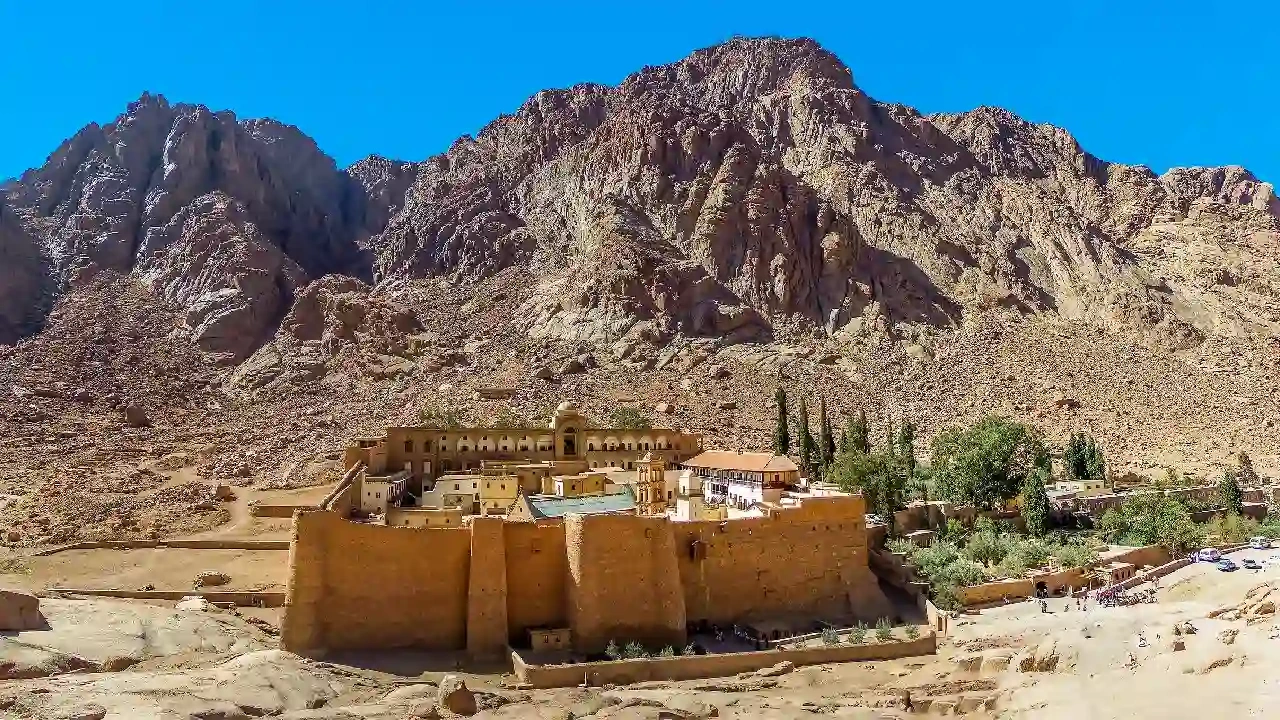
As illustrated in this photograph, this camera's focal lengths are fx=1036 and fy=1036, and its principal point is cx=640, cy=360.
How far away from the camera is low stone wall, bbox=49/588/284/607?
89.8ft

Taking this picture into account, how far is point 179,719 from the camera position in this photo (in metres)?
18.0

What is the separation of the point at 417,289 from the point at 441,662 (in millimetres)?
64626

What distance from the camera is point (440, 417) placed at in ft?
175

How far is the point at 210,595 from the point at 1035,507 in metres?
28.2

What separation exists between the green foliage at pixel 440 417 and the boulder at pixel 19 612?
2576 centimetres

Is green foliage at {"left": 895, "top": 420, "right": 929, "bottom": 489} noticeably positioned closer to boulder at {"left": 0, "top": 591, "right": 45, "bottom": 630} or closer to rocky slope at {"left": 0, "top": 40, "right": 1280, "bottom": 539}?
rocky slope at {"left": 0, "top": 40, "right": 1280, "bottom": 539}

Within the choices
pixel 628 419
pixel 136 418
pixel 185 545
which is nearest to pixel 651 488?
pixel 185 545

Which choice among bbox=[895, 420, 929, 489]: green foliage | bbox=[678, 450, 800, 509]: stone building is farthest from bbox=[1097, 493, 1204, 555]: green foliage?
bbox=[678, 450, 800, 509]: stone building

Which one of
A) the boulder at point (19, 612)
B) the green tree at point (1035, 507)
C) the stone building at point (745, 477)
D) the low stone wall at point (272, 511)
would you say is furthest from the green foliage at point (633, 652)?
the green tree at point (1035, 507)

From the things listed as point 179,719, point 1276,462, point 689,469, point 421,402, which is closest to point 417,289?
point 421,402

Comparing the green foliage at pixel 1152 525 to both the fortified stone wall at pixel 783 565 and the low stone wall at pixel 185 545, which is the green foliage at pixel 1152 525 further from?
the low stone wall at pixel 185 545

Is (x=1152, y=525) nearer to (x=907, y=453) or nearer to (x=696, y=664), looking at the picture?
(x=907, y=453)

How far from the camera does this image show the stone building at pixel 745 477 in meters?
32.2

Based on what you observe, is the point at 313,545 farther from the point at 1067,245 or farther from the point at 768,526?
the point at 1067,245
